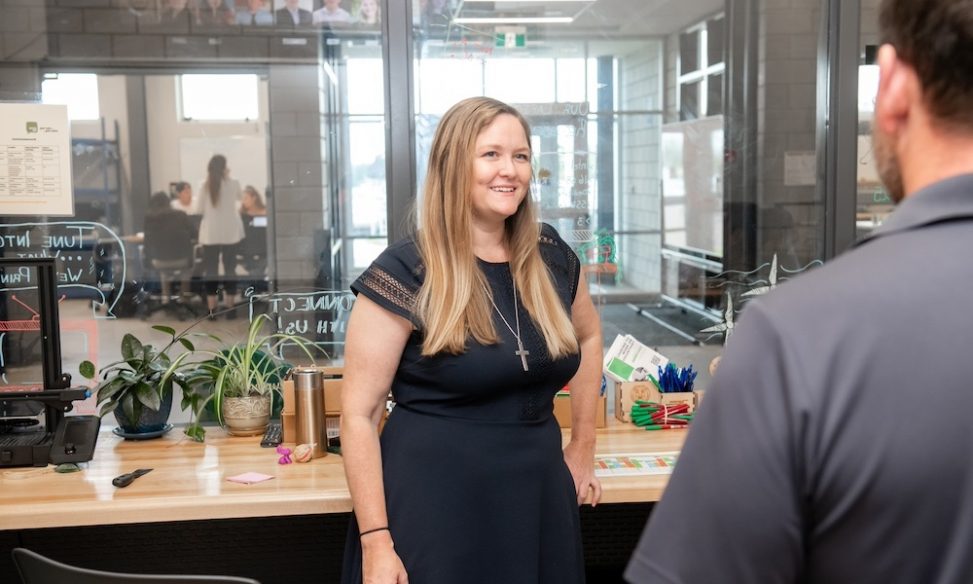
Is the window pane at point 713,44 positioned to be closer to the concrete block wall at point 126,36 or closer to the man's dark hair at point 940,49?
the concrete block wall at point 126,36

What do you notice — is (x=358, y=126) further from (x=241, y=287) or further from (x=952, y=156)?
(x=952, y=156)

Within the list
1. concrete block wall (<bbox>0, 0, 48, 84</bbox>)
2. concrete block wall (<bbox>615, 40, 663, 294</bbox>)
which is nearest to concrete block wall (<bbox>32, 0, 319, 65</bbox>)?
concrete block wall (<bbox>0, 0, 48, 84</bbox>)

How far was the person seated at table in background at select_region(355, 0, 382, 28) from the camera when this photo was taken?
2.99 metres

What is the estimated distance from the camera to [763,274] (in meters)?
3.23

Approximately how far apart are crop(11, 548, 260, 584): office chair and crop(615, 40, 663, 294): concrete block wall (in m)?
1.86

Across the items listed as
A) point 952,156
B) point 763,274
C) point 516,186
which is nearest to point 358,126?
point 516,186

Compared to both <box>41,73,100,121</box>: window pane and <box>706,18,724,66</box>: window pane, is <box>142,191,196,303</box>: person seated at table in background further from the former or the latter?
<box>706,18,724,66</box>: window pane

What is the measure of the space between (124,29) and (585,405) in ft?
6.13

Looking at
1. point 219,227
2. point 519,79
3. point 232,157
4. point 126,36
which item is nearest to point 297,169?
point 232,157

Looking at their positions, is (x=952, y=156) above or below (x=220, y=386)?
above

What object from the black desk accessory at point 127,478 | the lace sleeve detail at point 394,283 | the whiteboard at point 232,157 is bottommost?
the black desk accessory at point 127,478

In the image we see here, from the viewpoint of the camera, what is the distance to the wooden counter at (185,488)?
210 cm

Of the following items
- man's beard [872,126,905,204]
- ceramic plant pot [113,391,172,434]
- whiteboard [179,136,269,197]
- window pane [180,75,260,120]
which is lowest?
ceramic plant pot [113,391,172,434]

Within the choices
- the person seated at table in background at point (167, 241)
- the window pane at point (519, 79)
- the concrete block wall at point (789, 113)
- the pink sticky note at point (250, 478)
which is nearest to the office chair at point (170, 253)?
the person seated at table in background at point (167, 241)
